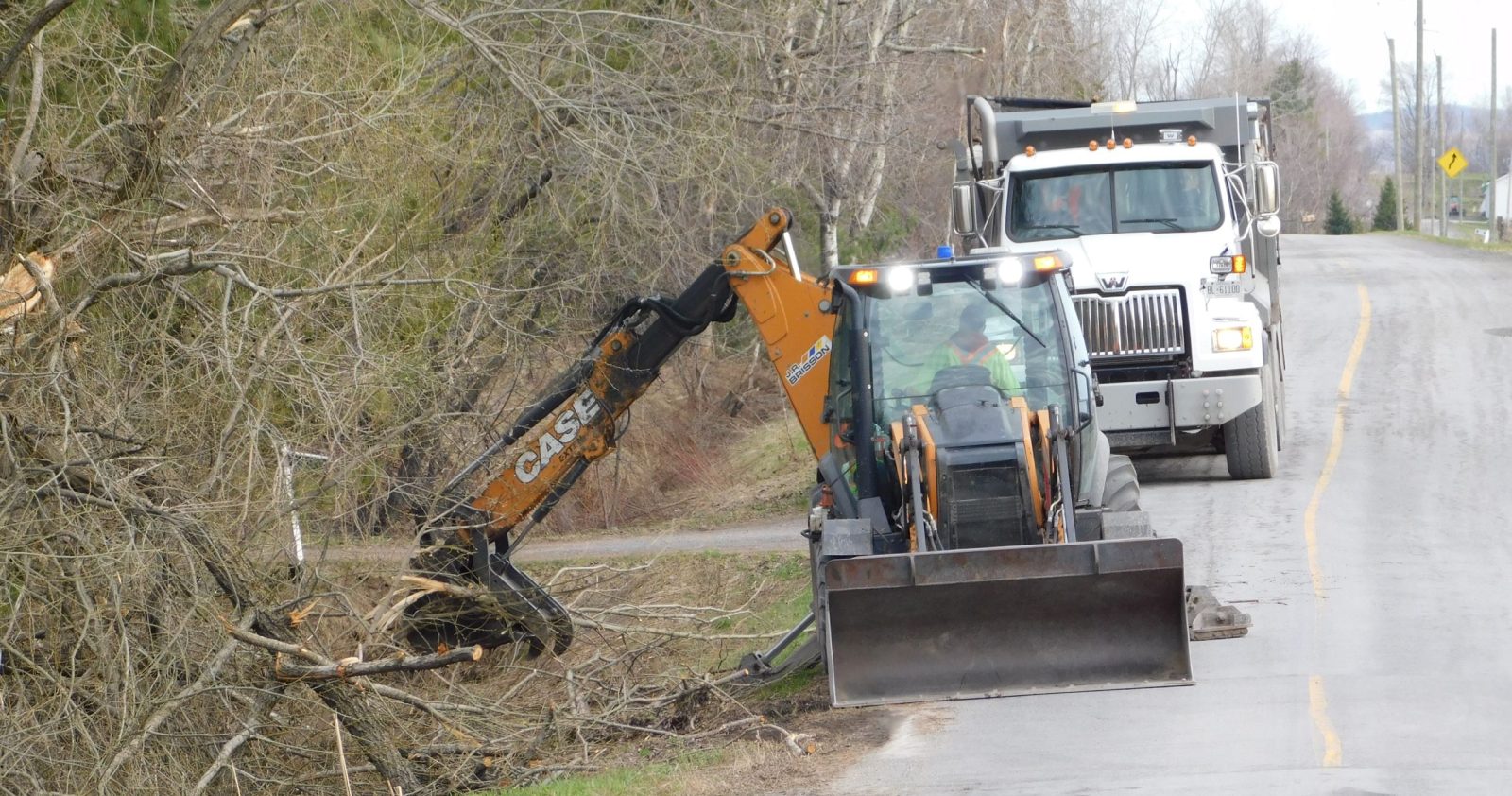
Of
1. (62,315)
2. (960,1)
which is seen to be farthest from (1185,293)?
(960,1)

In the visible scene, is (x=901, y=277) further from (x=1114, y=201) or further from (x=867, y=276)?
(x=1114, y=201)

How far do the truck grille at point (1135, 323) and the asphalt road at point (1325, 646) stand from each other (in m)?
1.37

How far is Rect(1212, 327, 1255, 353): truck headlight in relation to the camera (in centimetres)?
1402

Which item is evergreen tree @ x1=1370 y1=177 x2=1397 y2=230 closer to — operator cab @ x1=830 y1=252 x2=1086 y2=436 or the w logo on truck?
the w logo on truck

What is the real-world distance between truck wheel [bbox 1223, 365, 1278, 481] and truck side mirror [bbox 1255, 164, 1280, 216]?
1.42 m

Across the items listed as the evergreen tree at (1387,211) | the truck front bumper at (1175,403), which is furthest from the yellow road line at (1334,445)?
the evergreen tree at (1387,211)

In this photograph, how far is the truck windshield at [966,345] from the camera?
9211mm

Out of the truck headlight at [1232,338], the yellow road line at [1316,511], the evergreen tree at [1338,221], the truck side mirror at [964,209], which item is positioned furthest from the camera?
the evergreen tree at [1338,221]

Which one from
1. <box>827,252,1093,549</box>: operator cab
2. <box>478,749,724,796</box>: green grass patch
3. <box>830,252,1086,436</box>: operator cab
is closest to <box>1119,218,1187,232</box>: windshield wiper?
<box>827,252,1093,549</box>: operator cab

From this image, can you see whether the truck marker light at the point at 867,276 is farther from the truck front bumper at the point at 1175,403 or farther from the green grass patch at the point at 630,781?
the truck front bumper at the point at 1175,403

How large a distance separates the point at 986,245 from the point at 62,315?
8630mm

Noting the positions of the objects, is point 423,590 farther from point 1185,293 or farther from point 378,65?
point 1185,293

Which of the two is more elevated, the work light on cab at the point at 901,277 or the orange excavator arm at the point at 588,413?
the work light on cab at the point at 901,277

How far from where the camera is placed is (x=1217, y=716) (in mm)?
8211
